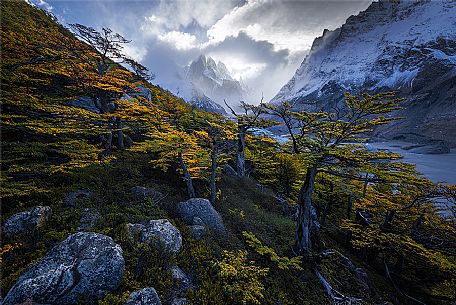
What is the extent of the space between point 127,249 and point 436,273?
1818 centimetres

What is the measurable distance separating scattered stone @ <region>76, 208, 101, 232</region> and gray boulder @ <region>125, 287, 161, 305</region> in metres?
3.00

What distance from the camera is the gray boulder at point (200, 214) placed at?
8969 mm

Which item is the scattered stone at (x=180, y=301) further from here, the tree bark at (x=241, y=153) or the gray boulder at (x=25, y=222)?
the tree bark at (x=241, y=153)

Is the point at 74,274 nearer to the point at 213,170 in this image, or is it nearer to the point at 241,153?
the point at 213,170

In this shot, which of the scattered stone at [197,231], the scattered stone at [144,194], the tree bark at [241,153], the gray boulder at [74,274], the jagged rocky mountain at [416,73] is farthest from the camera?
the jagged rocky mountain at [416,73]

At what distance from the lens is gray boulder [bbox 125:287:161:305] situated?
444cm

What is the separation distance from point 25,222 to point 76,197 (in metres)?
1.92

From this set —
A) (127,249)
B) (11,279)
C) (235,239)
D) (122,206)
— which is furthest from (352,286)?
(11,279)

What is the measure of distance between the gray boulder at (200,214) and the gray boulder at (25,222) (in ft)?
15.5

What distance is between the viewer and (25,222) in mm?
5859

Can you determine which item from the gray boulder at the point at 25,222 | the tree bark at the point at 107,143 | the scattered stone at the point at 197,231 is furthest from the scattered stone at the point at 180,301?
the tree bark at the point at 107,143

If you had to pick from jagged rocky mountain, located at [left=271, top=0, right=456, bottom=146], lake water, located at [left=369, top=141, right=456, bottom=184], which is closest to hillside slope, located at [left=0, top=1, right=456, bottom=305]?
lake water, located at [left=369, top=141, right=456, bottom=184]

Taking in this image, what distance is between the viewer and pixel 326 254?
952cm

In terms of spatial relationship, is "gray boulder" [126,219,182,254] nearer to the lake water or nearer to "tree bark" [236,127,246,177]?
"tree bark" [236,127,246,177]
